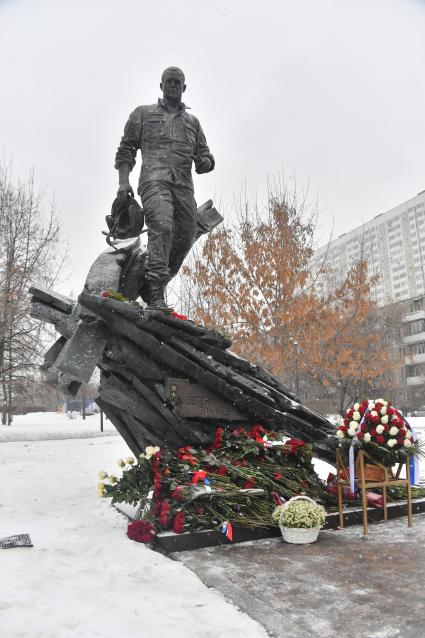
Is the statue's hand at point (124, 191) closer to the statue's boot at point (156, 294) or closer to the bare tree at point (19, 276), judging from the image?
the statue's boot at point (156, 294)

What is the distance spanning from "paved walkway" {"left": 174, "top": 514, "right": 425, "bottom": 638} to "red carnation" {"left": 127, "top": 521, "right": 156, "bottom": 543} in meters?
0.34

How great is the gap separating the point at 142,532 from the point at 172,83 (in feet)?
15.7

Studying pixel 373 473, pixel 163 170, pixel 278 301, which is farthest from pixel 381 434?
pixel 278 301

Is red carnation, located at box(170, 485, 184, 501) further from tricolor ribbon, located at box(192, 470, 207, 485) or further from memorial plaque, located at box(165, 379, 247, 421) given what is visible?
Result: memorial plaque, located at box(165, 379, 247, 421)

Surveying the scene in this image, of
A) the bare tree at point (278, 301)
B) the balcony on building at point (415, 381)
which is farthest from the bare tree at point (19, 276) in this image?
the balcony on building at point (415, 381)

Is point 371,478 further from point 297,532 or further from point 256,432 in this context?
point 256,432

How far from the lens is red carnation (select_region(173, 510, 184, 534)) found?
4020 millimetres

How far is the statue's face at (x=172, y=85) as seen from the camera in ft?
19.9

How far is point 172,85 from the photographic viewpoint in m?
6.09

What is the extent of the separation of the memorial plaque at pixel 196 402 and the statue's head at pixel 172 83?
3.34 m

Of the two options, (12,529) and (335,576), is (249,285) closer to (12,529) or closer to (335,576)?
(12,529)

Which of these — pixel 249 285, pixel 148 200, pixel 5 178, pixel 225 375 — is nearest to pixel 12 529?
pixel 225 375

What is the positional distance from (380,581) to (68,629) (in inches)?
72.9

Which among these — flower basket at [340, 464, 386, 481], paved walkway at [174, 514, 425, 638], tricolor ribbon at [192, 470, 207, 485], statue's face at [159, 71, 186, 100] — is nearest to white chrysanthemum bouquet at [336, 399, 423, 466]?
flower basket at [340, 464, 386, 481]
